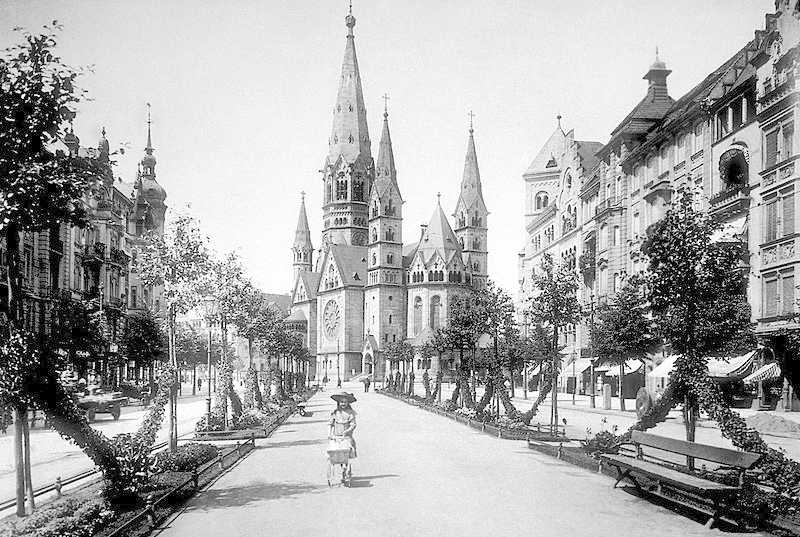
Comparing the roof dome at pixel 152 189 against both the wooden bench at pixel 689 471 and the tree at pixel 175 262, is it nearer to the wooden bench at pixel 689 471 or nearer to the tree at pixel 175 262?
the tree at pixel 175 262

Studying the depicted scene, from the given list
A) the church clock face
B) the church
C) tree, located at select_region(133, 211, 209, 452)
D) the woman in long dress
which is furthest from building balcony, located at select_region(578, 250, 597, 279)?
the church clock face

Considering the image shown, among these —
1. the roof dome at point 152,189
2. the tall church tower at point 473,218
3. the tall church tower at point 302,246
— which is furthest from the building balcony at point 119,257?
the tall church tower at point 302,246

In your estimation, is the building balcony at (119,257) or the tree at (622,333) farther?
the building balcony at (119,257)

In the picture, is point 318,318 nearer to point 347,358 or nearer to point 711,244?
point 347,358

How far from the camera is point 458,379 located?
1626 inches

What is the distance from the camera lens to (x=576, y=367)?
212 feet

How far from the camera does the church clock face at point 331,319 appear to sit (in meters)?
147

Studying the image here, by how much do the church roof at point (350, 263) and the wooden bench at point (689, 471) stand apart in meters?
129

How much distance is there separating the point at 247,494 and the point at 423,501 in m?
3.59

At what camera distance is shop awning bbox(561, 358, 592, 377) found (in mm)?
63188

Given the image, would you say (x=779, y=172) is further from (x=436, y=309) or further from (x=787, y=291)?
(x=436, y=309)

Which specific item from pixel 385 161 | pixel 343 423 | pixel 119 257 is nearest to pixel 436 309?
pixel 385 161

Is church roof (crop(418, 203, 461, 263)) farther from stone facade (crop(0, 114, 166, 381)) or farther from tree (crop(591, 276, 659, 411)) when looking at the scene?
tree (crop(591, 276, 659, 411))

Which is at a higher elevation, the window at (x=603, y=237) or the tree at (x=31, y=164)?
the window at (x=603, y=237)
